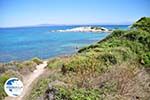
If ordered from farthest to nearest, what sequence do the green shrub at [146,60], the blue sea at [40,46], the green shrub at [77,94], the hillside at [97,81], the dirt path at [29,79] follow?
the blue sea at [40,46] < the green shrub at [146,60] < the dirt path at [29,79] < the hillside at [97,81] < the green shrub at [77,94]

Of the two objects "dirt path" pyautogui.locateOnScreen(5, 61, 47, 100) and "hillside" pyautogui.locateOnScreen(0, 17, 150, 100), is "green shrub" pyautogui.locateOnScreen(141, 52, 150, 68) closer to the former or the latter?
"hillside" pyautogui.locateOnScreen(0, 17, 150, 100)

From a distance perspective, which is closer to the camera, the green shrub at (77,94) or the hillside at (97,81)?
the green shrub at (77,94)

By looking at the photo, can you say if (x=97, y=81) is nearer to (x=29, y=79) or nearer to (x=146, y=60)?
(x=29, y=79)

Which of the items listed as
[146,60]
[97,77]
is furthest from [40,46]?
[97,77]

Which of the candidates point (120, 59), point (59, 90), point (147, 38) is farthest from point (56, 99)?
point (147, 38)

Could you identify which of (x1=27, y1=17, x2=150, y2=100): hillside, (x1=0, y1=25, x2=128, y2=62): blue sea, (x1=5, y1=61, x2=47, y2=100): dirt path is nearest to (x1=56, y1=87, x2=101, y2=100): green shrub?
(x1=27, y1=17, x2=150, y2=100): hillside

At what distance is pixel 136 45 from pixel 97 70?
504 centimetres

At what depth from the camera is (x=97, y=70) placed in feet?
34.8

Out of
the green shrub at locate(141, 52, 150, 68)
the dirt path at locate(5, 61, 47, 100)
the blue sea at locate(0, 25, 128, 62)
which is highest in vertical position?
the green shrub at locate(141, 52, 150, 68)

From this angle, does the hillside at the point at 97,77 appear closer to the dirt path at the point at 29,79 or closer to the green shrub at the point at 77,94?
the green shrub at the point at 77,94

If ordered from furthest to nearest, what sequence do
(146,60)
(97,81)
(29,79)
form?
(146,60) → (29,79) → (97,81)

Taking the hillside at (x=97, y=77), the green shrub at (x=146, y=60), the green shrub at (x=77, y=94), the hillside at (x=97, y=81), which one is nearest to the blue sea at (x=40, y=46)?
the hillside at (x=97, y=77)

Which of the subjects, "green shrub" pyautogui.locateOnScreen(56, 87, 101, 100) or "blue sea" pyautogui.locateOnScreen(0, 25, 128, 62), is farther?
"blue sea" pyautogui.locateOnScreen(0, 25, 128, 62)

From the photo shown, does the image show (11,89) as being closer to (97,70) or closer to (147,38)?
(97,70)
